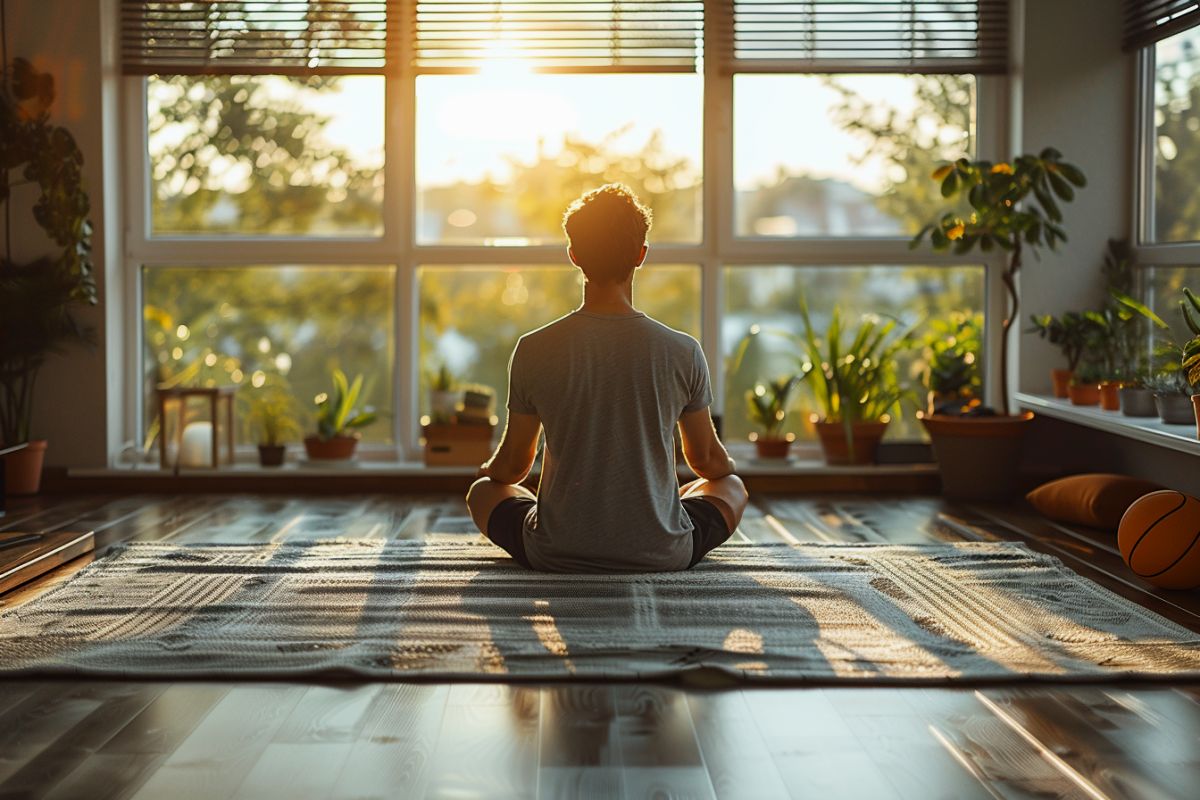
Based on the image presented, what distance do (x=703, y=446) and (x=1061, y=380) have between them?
234cm

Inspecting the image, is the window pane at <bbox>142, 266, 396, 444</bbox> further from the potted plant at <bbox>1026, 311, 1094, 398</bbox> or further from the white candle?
the potted plant at <bbox>1026, 311, 1094, 398</bbox>

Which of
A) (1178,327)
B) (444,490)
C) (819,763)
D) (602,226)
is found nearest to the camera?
(819,763)

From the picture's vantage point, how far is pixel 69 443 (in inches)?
227

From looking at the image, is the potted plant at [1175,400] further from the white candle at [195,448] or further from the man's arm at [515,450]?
the white candle at [195,448]

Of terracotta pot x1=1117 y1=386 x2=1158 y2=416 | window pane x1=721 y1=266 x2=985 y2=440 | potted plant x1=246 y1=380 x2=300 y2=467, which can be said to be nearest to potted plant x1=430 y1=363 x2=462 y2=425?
potted plant x1=246 y1=380 x2=300 y2=467

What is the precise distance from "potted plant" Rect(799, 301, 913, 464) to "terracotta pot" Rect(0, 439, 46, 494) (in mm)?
3139

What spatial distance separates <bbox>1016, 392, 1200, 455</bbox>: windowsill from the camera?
4203mm


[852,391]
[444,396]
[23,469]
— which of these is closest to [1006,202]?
[852,391]

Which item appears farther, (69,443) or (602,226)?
(69,443)

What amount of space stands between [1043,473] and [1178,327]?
0.86 metres

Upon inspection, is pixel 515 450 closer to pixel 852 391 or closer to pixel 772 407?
pixel 772 407

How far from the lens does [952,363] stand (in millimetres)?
5746

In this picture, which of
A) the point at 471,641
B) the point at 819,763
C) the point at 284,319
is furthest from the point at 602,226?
the point at 284,319

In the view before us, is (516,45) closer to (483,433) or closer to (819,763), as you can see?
(483,433)
